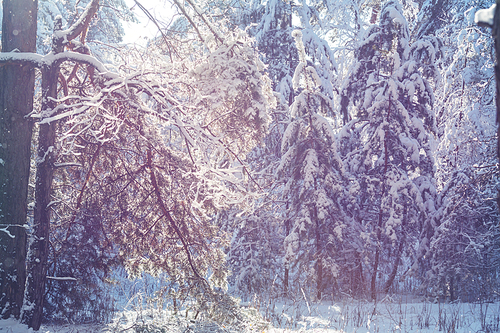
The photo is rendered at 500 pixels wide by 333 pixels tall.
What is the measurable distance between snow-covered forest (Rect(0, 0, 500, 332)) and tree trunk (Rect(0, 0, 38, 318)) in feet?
0.09

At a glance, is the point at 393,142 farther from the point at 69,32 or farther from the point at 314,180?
the point at 69,32

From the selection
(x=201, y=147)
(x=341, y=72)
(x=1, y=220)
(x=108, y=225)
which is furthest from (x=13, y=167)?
(x=341, y=72)

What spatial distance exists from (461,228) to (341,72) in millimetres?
13054

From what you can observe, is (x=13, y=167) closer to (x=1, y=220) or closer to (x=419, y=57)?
(x=1, y=220)

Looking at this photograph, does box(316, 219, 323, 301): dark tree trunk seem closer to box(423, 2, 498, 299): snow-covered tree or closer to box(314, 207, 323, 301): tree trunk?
box(314, 207, 323, 301): tree trunk

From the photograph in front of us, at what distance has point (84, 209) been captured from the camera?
6109mm

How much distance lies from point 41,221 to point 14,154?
41.9 inches

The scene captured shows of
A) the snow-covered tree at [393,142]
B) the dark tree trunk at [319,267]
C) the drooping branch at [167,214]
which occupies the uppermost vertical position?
the snow-covered tree at [393,142]

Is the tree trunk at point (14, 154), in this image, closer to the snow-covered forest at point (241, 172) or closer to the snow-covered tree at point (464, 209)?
the snow-covered forest at point (241, 172)

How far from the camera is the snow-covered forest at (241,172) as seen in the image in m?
5.29

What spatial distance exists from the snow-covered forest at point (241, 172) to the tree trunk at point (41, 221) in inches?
0.9

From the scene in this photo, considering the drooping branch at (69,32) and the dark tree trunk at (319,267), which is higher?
the drooping branch at (69,32)

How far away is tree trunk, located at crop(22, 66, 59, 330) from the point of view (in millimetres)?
5059

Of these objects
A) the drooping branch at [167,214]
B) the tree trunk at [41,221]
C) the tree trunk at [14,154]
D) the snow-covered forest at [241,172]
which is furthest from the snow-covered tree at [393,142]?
the tree trunk at [14,154]
